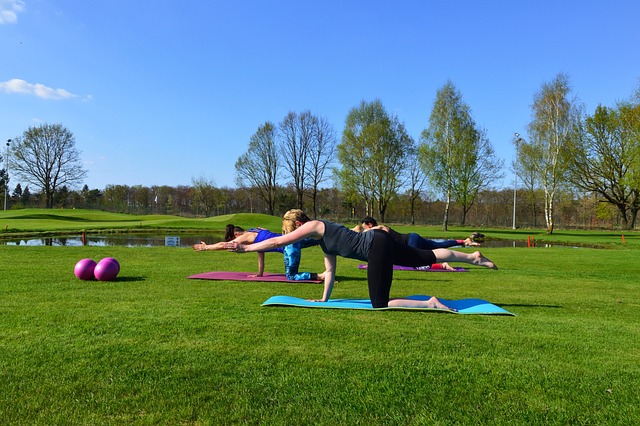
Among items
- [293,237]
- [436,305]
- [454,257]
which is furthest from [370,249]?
[454,257]

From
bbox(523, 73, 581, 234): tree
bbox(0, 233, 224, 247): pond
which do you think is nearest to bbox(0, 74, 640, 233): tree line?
bbox(523, 73, 581, 234): tree

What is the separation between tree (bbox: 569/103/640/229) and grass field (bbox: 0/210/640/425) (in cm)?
4073

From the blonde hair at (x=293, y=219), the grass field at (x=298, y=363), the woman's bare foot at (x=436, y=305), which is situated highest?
the blonde hair at (x=293, y=219)

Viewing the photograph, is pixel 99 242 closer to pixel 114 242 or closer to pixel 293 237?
pixel 114 242

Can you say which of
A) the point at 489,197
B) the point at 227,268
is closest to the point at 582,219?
the point at 489,197

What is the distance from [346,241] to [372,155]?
45170mm

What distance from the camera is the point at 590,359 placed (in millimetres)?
4250

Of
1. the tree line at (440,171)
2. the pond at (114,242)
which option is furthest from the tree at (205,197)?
the pond at (114,242)

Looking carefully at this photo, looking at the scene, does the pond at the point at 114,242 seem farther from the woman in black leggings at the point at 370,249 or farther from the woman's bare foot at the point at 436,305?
the woman's bare foot at the point at 436,305

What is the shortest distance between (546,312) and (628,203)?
150 ft

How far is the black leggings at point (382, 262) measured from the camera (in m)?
6.23

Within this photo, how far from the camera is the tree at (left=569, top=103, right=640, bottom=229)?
4136 cm

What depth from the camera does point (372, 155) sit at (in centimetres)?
5062

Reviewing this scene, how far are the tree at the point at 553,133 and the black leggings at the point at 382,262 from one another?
38750mm
